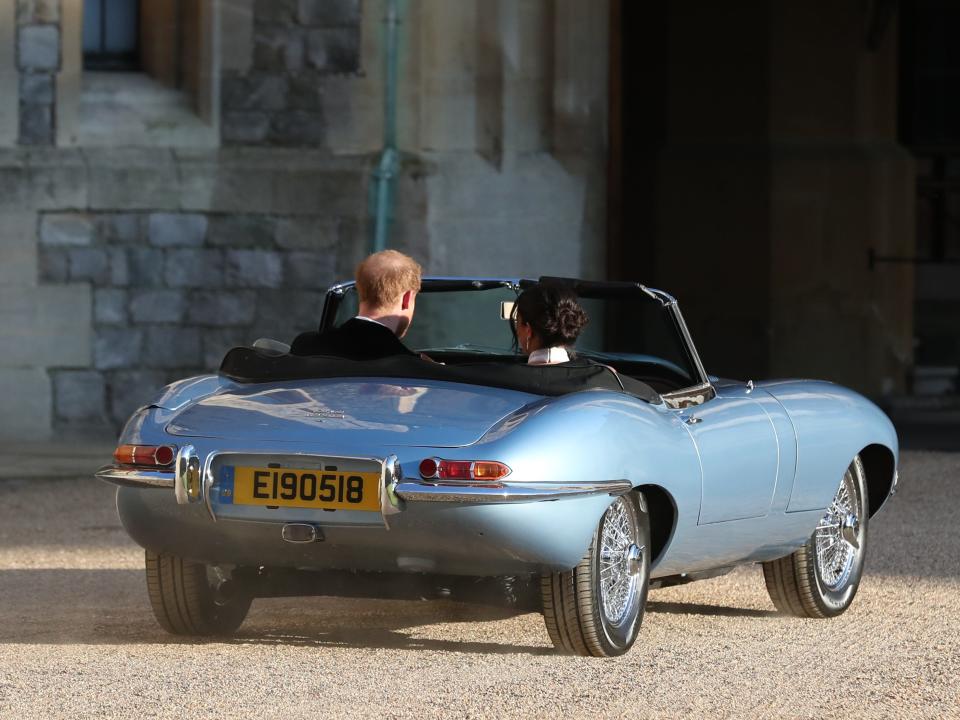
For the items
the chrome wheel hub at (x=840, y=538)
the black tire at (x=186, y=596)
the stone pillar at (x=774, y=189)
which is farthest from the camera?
the stone pillar at (x=774, y=189)

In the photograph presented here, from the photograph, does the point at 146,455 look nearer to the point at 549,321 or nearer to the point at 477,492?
the point at 477,492

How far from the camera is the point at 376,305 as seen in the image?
585 cm

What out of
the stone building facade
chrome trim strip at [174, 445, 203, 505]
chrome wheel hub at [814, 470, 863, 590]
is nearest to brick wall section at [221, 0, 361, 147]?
the stone building facade

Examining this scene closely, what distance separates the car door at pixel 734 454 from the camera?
582 centimetres

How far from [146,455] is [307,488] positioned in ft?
1.66

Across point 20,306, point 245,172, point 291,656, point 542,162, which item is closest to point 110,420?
point 20,306

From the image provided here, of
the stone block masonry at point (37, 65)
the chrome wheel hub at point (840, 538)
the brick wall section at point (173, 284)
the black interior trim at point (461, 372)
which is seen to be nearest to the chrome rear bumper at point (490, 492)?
the black interior trim at point (461, 372)

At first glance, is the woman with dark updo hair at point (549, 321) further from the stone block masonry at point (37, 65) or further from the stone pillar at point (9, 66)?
the stone pillar at point (9, 66)

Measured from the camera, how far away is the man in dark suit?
5.75 meters

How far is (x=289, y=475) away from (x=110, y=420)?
30.6ft

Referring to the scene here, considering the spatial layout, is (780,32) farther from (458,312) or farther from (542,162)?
(458,312)

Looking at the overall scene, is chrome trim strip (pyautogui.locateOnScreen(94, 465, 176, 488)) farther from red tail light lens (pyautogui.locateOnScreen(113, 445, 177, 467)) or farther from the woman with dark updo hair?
the woman with dark updo hair

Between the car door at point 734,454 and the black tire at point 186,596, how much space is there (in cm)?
141

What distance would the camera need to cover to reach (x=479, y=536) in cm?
503
